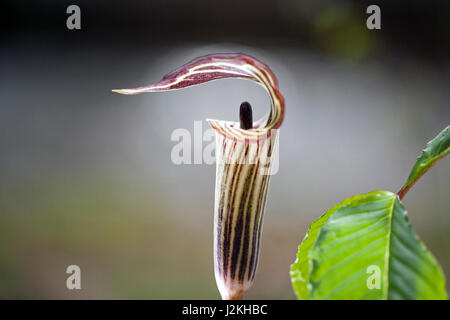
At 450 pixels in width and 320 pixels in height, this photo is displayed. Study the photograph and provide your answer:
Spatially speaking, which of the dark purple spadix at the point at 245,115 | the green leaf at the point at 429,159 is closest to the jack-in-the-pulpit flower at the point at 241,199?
the dark purple spadix at the point at 245,115

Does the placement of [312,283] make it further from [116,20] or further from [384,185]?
[384,185]

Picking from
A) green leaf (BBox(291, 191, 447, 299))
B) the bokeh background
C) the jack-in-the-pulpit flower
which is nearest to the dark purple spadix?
the jack-in-the-pulpit flower

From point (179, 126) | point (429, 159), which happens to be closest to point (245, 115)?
point (429, 159)

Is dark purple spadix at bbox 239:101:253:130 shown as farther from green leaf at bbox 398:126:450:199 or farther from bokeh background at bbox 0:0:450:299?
bokeh background at bbox 0:0:450:299

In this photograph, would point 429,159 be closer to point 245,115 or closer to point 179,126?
point 245,115
